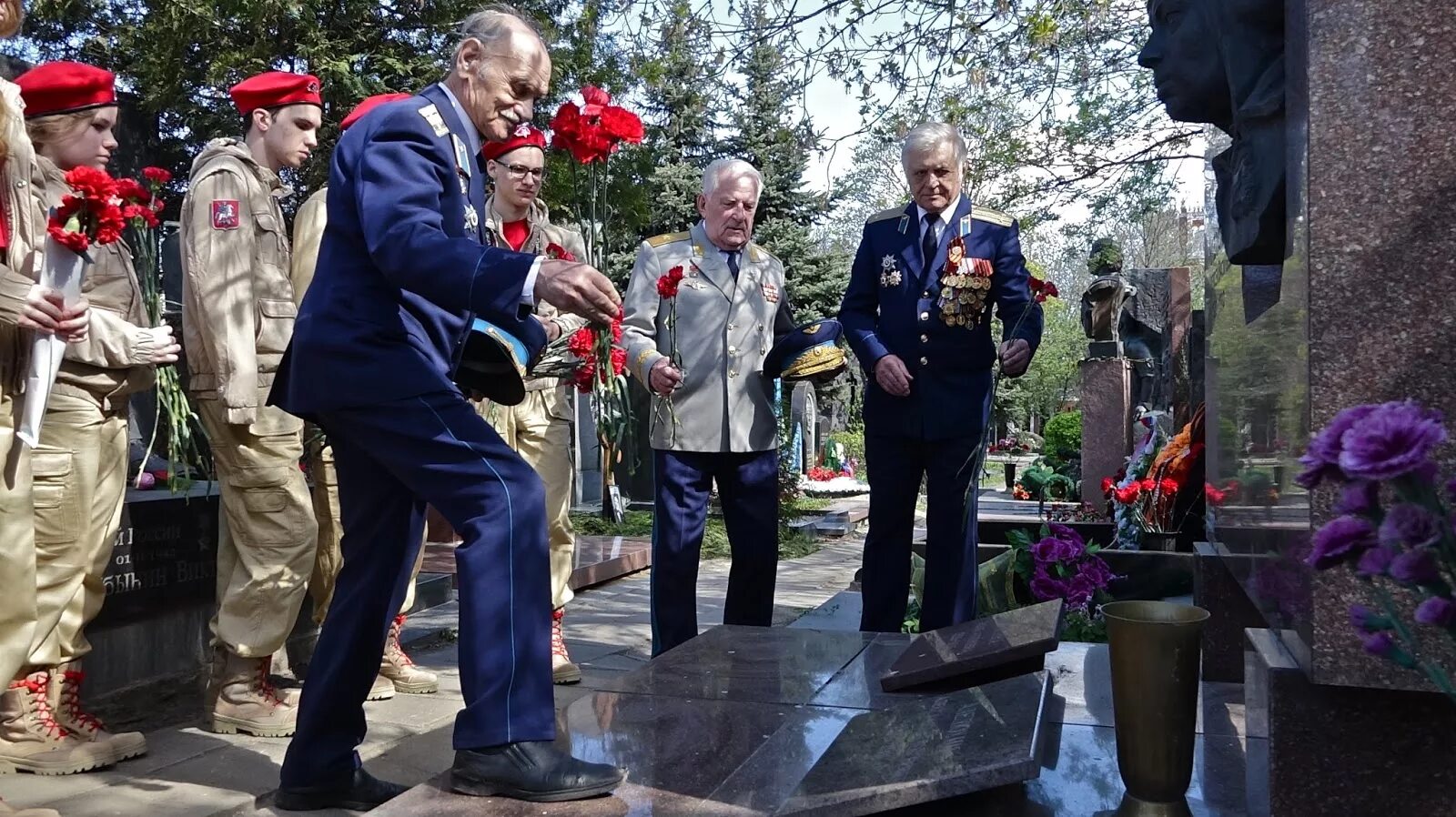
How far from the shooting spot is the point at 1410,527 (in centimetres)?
124

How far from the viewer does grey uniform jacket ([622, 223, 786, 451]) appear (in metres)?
4.73

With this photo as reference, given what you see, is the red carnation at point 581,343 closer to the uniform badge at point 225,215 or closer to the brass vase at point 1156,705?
the uniform badge at point 225,215

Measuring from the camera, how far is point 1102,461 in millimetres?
12719

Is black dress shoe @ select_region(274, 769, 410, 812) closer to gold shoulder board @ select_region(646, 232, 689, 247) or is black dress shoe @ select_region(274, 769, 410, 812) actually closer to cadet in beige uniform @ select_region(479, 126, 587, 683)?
cadet in beige uniform @ select_region(479, 126, 587, 683)

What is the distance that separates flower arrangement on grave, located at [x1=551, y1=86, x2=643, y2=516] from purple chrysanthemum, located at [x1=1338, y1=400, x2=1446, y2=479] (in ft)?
5.19

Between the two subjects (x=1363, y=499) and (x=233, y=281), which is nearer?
(x=1363, y=499)

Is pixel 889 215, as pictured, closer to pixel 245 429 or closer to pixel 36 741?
pixel 245 429

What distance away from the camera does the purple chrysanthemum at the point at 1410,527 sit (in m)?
1.24

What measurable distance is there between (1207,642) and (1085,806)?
134 cm

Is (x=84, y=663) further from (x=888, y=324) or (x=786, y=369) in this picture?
(x=888, y=324)

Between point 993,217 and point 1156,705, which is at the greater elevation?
point 993,217

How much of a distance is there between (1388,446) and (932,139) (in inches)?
141

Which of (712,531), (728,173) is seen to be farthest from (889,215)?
(712,531)

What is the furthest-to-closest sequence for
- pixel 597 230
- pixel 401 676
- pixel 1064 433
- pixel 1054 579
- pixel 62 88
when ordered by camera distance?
pixel 1064 433 → pixel 597 230 → pixel 1054 579 → pixel 401 676 → pixel 62 88
